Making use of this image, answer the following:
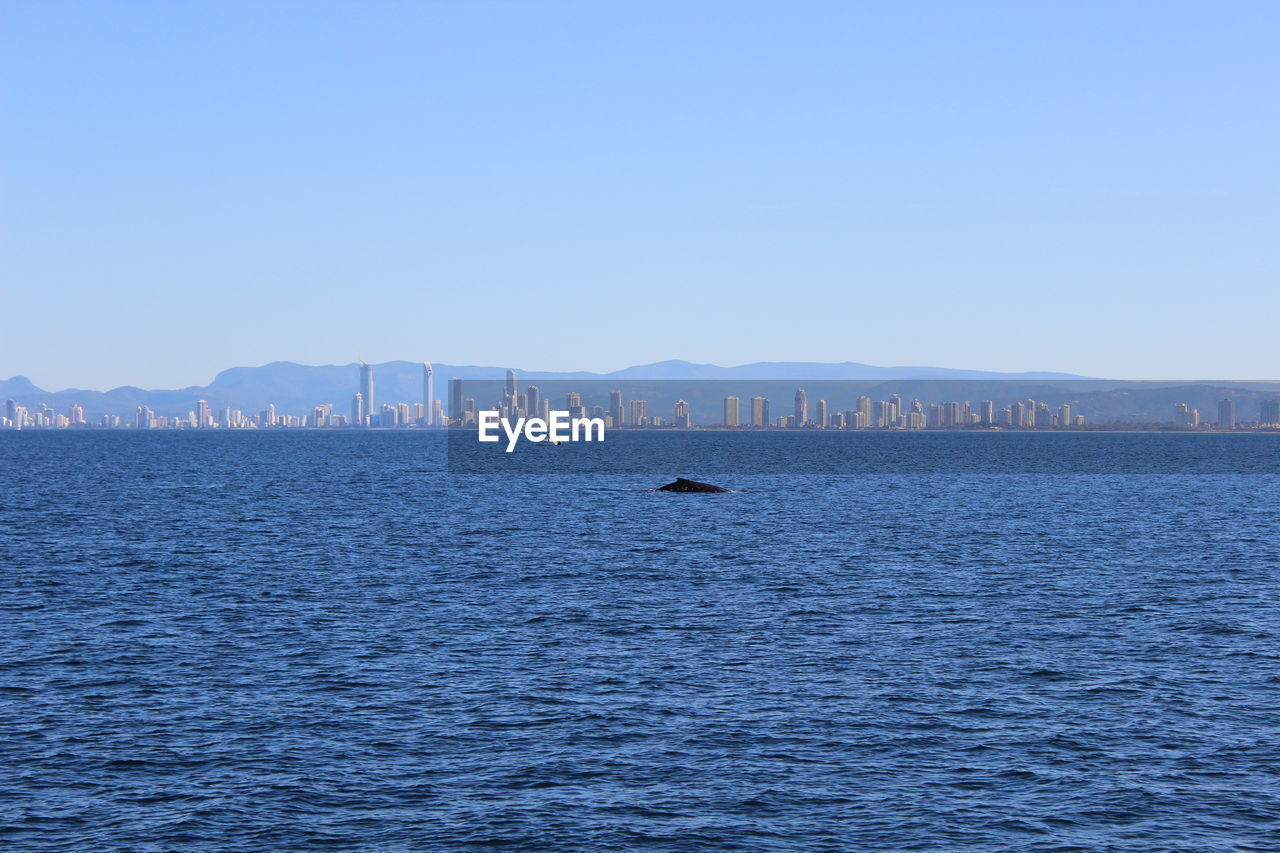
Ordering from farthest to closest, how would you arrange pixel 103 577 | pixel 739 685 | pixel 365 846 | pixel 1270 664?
pixel 103 577, pixel 1270 664, pixel 739 685, pixel 365 846

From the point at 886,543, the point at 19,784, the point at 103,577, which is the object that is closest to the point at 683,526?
the point at 886,543

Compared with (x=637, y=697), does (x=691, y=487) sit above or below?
below

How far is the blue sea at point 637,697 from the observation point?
32562mm

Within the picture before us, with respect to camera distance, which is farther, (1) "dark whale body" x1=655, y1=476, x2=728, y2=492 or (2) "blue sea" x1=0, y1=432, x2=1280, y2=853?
(1) "dark whale body" x1=655, y1=476, x2=728, y2=492

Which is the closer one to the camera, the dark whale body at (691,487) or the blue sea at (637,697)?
the blue sea at (637,697)

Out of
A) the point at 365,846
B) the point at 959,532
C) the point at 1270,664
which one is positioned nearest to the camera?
the point at 365,846

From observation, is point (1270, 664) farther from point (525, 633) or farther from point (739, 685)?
point (525, 633)

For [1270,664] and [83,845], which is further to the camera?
[1270,664]

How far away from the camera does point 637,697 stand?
146ft

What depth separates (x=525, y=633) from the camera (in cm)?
5662

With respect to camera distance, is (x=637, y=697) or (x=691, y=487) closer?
(x=637, y=697)

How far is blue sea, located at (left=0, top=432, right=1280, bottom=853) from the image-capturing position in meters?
32.6

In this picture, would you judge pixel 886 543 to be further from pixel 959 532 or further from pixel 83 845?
pixel 83 845

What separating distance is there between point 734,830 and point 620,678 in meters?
16.0
